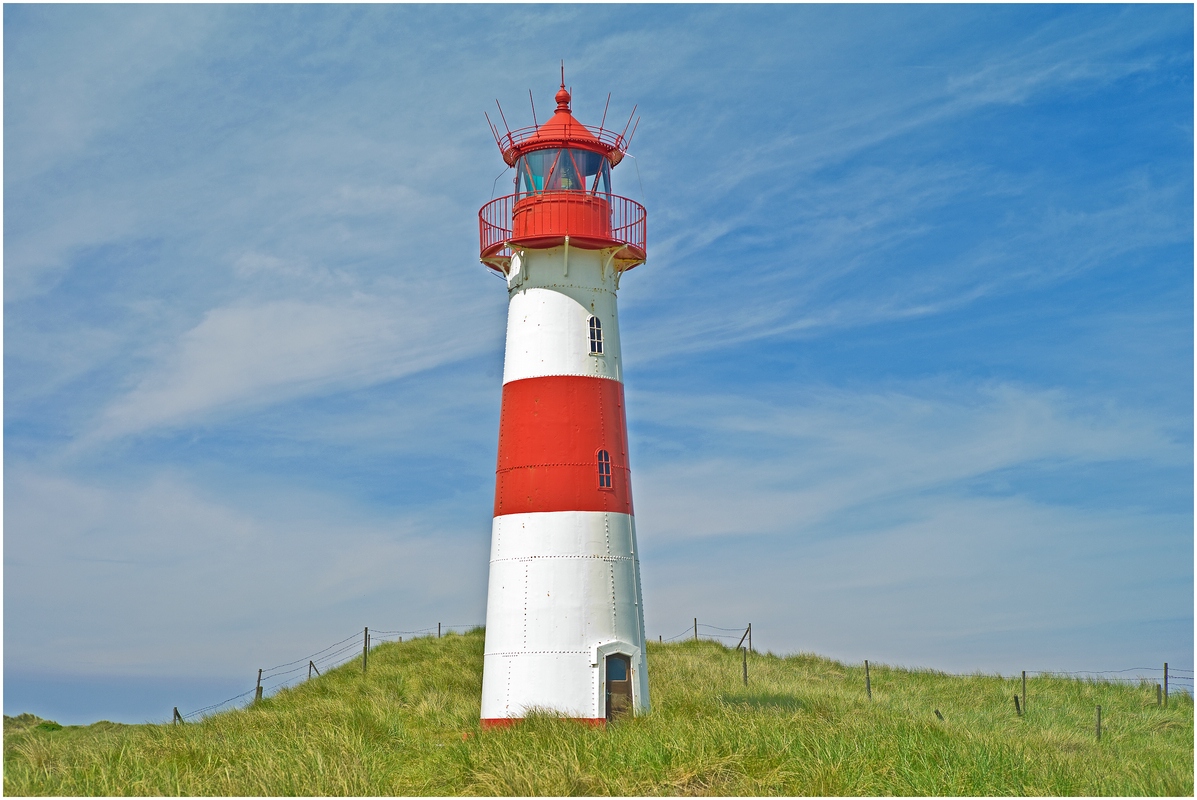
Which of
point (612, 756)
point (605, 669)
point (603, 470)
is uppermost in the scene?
point (603, 470)

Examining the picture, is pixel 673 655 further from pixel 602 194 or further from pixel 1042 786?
pixel 1042 786

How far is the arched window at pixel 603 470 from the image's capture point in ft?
63.1

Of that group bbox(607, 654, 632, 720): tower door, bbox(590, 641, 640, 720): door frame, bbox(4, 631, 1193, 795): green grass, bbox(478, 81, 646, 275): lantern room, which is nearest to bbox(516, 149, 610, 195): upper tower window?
bbox(478, 81, 646, 275): lantern room

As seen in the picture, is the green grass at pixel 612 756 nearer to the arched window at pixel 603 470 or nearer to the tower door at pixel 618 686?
the tower door at pixel 618 686

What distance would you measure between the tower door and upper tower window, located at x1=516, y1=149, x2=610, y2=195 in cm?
859

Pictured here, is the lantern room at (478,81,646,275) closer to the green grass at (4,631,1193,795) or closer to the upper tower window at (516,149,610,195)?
the upper tower window at (516,149,610,195)

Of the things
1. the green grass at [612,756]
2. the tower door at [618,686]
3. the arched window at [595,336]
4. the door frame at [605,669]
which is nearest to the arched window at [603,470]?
the arched window at [595,336]

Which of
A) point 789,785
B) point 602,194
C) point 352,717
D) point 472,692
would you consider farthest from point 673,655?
point 789,785

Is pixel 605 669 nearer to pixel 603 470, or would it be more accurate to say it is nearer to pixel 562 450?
pixel 603 470

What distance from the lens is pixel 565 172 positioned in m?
20.4

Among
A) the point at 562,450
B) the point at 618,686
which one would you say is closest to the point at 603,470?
the point at 562,450

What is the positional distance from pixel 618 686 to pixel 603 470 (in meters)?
3.74

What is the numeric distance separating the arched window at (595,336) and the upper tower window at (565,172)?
2.50 meters

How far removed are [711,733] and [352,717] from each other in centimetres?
763
